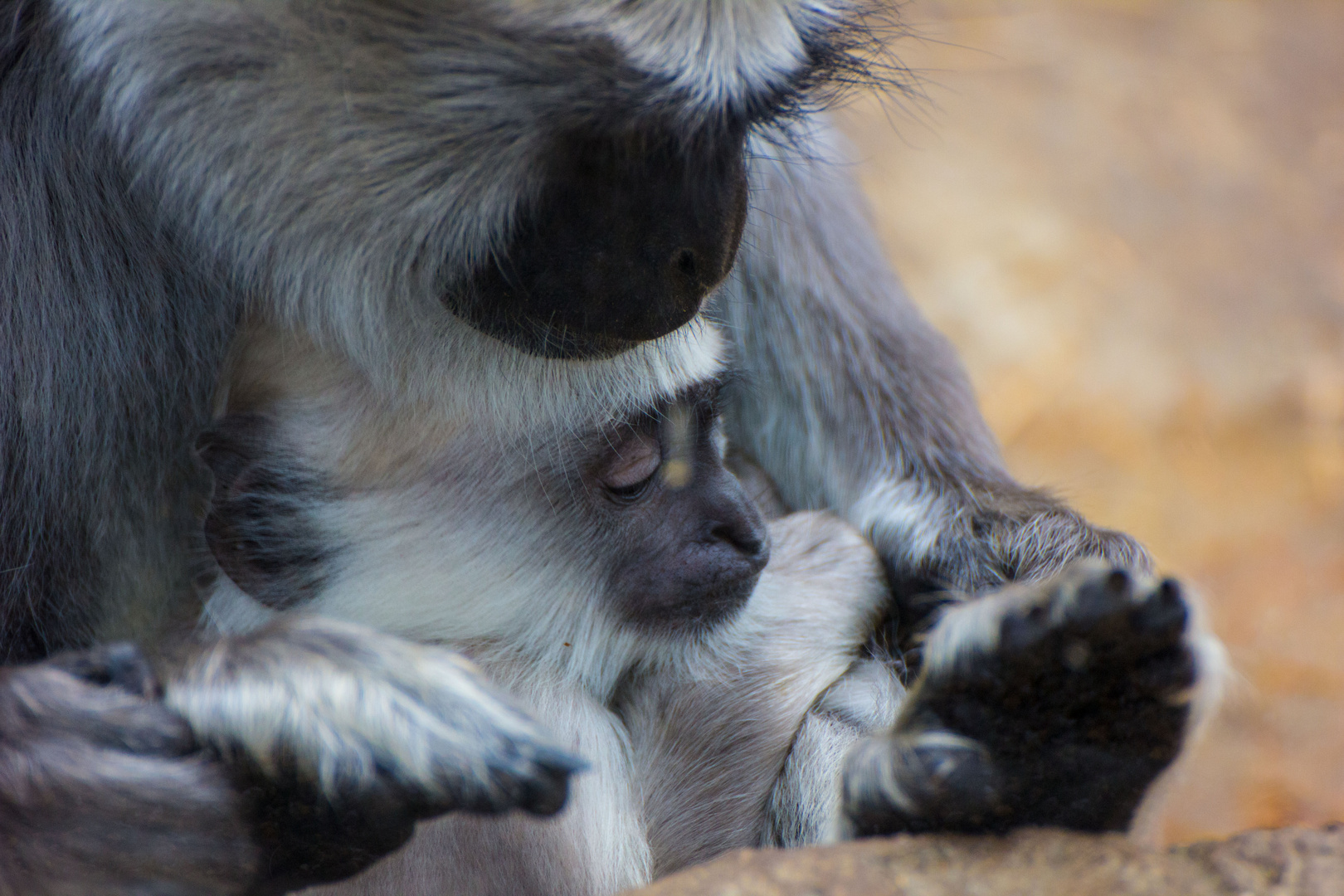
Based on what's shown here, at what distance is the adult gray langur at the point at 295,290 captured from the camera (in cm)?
192

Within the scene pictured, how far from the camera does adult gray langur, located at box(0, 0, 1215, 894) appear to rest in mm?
1924

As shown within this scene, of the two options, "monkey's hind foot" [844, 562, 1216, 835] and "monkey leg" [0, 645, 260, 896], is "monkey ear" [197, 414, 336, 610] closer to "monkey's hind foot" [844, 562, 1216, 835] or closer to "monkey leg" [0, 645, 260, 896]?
"monkey leg" [0, 645, 260, 896]

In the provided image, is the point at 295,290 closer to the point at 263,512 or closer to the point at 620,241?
the point at 263,512

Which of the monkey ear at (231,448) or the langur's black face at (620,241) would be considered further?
the monkey ear at (231,448)

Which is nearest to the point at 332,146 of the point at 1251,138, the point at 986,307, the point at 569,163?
the point at 569,163

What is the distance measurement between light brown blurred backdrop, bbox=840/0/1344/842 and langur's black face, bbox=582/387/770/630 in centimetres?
343

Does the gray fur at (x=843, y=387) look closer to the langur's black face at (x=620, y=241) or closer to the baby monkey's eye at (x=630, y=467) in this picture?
the baby monkey's eye at (x=630, y=467)

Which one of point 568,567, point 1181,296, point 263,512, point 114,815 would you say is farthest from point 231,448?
point 1181,296

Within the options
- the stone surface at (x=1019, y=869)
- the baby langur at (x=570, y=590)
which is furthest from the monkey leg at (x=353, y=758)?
the baby langur at (x=570, y=590)

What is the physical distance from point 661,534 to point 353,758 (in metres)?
0.91

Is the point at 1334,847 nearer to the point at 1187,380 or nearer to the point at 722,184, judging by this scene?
the point at 722,184

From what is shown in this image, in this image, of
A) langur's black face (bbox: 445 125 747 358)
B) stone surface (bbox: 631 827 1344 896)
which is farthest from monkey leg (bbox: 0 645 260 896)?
langur's black face (bbox: 445 125 747 358)

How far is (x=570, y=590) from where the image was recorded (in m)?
2.67

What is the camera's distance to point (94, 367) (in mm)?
2502
